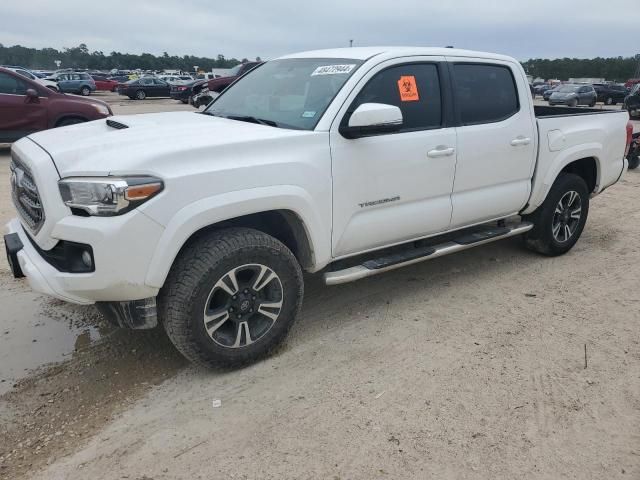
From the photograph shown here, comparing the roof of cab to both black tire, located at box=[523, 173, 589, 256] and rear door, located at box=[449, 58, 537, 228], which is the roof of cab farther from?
black tire, located at box=[523, 173, 589, 256]

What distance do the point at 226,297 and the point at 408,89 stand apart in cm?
198

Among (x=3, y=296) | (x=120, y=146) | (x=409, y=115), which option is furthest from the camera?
(x=3, y=296)

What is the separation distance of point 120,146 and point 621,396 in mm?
3172

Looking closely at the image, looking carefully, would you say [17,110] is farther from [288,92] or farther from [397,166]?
[397,166]

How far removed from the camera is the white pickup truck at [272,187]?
8.77 ft

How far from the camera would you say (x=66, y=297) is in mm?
2764

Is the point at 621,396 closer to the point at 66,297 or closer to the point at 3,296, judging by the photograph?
the point at 66,297

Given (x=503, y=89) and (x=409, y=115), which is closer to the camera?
(x=409, y=115)

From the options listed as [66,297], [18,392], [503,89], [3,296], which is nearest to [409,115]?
[503,89]

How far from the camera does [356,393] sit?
3.02 m

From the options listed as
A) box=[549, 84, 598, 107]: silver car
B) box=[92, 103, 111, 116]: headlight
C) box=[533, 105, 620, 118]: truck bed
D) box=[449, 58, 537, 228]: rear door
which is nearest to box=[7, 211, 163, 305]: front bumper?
box=[449, 58, 537, 228]: rear door

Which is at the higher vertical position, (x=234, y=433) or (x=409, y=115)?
(x=409, y=115)

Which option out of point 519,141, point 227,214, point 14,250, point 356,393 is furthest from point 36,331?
point 519,141

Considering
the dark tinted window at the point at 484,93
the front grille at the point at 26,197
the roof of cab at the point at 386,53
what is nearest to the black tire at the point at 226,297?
the front grille at the point at 26,197
